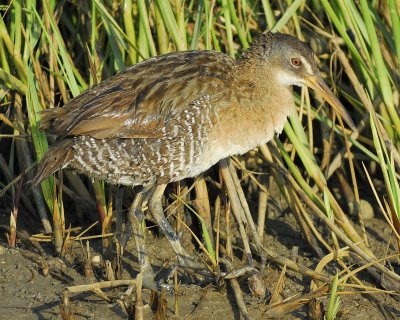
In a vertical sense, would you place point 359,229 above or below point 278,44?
below

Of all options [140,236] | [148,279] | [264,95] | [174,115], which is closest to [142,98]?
[174,115]

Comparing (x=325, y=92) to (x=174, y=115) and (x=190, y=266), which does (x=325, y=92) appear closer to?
(x=174, y=115)

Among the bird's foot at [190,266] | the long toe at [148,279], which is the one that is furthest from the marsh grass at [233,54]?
the long toe at [148,279]

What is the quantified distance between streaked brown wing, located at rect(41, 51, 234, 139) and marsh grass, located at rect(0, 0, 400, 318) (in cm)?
22

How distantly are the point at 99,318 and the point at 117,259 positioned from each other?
479mm

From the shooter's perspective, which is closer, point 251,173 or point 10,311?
point 10,311

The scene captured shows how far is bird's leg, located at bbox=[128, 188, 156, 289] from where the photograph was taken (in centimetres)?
510

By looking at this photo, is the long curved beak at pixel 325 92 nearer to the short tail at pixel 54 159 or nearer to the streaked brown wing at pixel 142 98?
the streaked brown wing at pixel 142 98

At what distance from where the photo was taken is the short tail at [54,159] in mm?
4801

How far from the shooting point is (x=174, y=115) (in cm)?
486

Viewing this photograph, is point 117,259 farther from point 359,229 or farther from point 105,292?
point 359,229

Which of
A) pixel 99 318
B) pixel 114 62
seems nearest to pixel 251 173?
pixel 114 62

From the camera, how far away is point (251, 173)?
5.63 metres

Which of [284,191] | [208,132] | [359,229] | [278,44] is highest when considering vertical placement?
[278,44]
